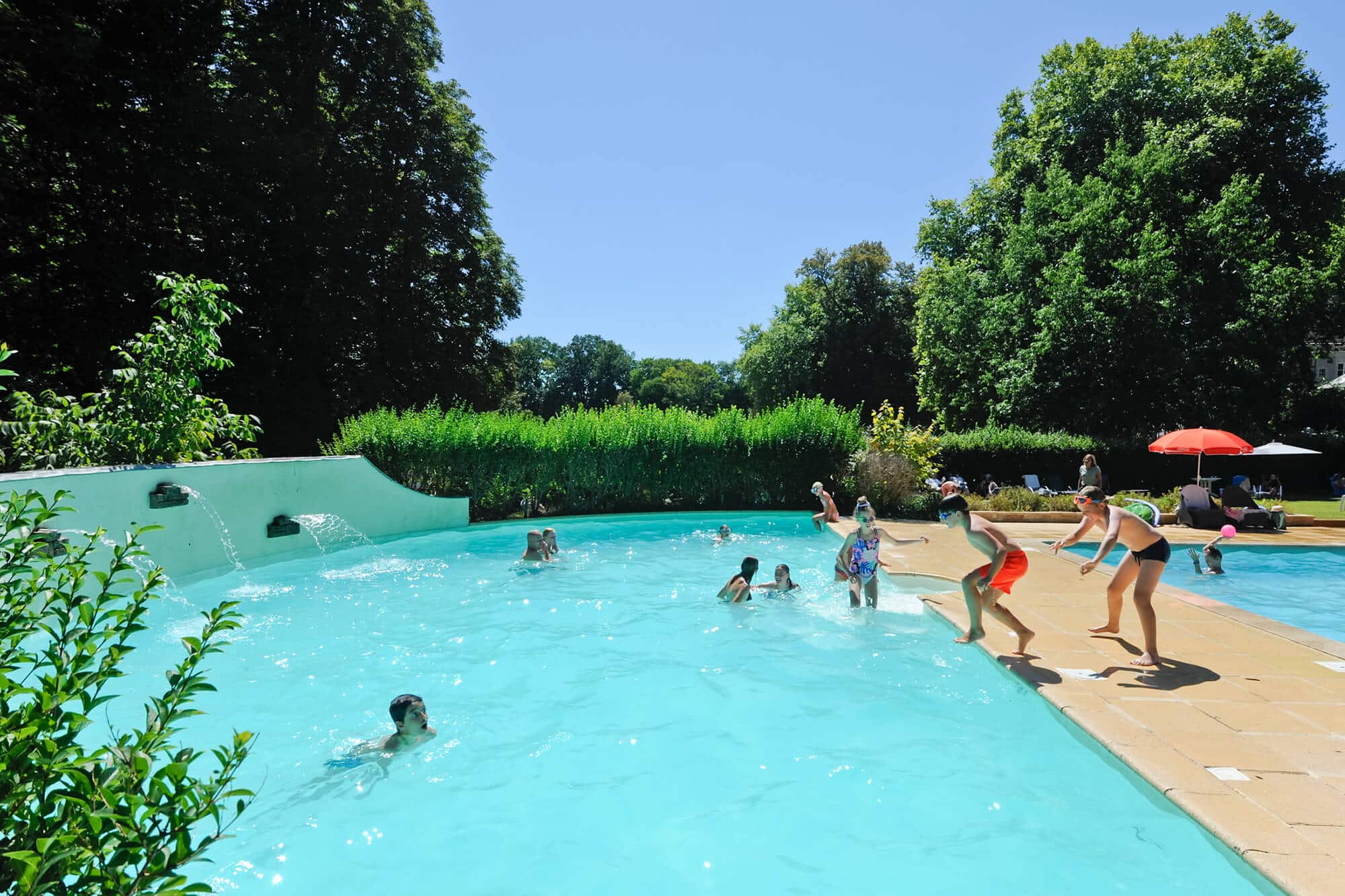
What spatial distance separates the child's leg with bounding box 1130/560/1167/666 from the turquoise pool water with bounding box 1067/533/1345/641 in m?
4.35

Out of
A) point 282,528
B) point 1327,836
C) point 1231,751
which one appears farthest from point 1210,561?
point 282,528

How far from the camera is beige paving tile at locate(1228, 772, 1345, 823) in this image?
13.0ft

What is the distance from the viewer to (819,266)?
48.1 metres

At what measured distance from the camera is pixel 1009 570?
23.1 ft

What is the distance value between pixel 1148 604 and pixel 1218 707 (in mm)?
1152

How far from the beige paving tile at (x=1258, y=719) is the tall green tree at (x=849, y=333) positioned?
39439 mm

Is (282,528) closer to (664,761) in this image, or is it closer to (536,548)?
(536,548)

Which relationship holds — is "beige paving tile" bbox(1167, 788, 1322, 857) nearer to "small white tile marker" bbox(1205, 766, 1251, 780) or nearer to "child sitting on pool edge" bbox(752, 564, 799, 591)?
"small white tile marker" bbox(1205, 766, 1251, 780)

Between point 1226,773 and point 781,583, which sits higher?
point 781,583

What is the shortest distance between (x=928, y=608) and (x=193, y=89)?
22.8m

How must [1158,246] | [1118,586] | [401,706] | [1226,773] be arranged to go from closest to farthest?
1. [1226,773]
2. [401,706]
3. [1118,586]
4. [1158,246]

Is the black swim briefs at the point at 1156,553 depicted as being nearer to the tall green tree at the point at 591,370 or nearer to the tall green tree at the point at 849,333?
the tall green tree at the point at 849,333

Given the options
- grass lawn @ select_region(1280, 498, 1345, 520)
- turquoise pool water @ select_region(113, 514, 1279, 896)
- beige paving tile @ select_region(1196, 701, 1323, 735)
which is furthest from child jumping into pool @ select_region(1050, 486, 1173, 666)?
grass lawn @ select_region(1280, 498, 1345, 520)

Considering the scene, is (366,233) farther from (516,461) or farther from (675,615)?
(675,615)
